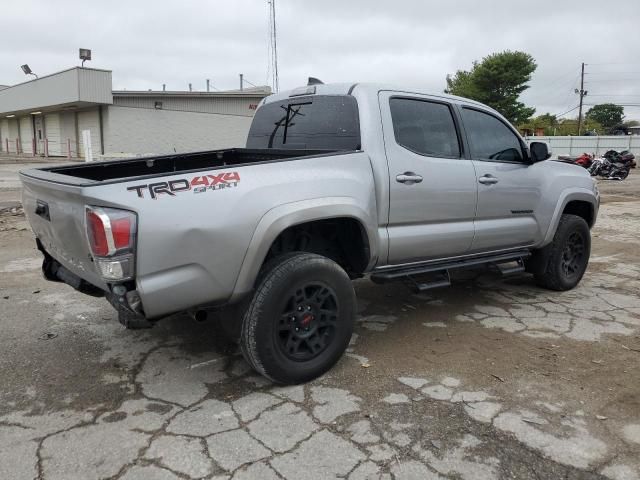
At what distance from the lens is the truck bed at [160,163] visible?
13.1 feet

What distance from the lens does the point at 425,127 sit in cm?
426

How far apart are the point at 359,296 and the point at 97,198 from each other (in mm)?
3196

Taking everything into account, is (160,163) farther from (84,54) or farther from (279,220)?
(84,54)

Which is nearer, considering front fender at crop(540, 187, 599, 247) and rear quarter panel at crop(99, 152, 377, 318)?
rear quarter panel at crop(99, 152, 377, 318)

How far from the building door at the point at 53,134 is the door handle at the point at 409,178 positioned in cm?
3546

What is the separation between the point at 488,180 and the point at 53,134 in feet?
122

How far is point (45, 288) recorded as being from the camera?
5.56 metres

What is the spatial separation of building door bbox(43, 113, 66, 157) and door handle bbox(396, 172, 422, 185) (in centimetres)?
3546

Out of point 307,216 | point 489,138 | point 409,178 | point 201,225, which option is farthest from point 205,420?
point 489,138

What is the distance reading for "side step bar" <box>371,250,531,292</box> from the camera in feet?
13.3

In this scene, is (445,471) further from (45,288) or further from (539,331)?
(45,288)

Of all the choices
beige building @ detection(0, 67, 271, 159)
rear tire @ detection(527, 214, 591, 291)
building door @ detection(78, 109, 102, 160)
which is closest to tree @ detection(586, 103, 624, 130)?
beige building @ detection(0, 67, 271, 159)

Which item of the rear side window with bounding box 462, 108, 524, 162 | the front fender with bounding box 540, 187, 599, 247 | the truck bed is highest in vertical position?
the rear side window with bounding box 462, 108, 524, 162

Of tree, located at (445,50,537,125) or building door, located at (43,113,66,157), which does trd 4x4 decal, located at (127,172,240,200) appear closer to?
building door, located at (43,113,66,157)
